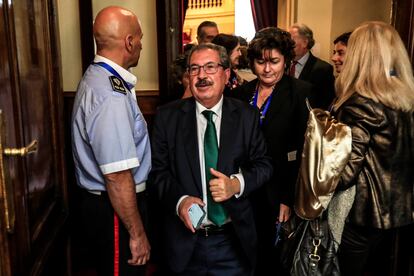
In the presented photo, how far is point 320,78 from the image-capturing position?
3.46 metres

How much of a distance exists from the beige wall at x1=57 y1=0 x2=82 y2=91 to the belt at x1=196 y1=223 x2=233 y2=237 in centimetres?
175

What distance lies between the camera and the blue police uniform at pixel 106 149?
159 cm

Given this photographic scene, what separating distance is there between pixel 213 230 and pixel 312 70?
84.7 inches

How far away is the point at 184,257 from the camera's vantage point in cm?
179

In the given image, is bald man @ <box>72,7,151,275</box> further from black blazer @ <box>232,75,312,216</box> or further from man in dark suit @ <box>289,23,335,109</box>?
man in dark suit @ <box>289,23,335,109</box>

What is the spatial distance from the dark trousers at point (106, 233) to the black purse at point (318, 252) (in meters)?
0.77

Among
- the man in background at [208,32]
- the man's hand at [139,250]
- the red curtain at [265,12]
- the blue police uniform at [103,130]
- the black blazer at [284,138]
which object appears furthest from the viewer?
the red curtain at [265,12]

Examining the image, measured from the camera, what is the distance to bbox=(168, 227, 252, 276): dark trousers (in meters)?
1.84

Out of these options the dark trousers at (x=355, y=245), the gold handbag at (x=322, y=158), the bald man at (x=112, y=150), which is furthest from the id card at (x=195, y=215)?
the dark trousers at (x=355, y=245)

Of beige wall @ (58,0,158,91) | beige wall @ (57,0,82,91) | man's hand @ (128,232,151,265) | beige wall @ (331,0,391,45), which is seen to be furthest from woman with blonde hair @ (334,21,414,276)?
beige wall @ (331,0,391,45)

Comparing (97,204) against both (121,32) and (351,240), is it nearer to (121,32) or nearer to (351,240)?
(121,32)

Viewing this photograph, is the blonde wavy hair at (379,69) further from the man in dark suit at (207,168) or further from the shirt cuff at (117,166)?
the shirt cuff at (117,166)

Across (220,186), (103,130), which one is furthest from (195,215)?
(103,130)

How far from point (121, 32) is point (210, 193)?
77 centimetres
